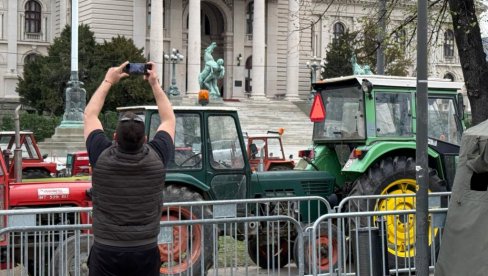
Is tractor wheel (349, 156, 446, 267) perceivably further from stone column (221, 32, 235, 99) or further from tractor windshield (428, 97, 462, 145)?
stone column (221, 32, 235, 99)

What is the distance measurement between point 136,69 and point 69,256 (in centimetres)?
308

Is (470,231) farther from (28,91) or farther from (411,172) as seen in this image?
(28,91)

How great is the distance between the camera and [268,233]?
8.06 m

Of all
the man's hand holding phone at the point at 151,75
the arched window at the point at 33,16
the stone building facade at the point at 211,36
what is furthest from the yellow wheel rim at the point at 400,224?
the arched window at the point at 33,16

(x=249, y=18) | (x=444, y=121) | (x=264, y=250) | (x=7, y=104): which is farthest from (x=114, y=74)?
(x=249, y=18)

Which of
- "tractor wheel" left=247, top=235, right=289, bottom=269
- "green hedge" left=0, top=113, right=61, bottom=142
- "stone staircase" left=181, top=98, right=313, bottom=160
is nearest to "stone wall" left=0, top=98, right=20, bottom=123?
"green hedge" left=0, top=113, right=61, bottom=142

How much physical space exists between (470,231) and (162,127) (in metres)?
2.84

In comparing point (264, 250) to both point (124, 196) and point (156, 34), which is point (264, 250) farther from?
point (156, 34)

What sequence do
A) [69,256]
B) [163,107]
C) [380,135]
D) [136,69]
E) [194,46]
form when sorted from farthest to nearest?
1. [194,46]
2. [380,135]
3. [69,256]
4. [163,107]
5. [136,69]

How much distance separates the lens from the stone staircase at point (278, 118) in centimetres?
5566

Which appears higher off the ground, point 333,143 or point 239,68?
point 239,68

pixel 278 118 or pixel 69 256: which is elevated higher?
pixel 278 118

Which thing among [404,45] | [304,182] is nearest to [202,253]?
[304,182]

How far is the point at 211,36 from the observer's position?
236 ft
